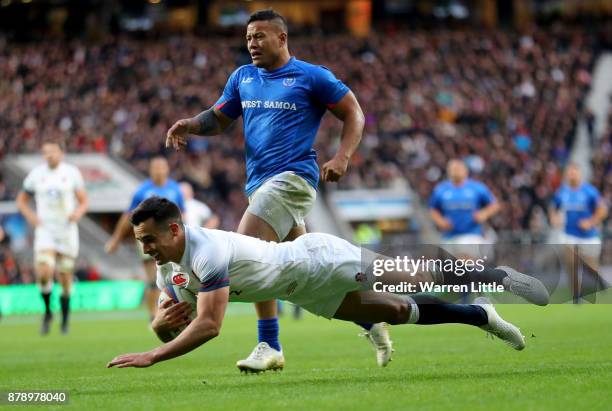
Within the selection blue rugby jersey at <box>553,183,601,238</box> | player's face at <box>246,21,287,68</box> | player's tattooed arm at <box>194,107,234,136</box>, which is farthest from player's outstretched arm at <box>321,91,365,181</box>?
blue rugby jersey at <box>553,183,601,238</box>

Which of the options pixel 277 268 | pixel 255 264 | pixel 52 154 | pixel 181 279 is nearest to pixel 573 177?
pixel 52 154

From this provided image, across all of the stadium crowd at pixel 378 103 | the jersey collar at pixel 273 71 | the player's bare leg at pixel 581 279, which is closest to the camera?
the player's bare leg at pixel 581 279

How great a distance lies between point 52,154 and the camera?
15.7 meters

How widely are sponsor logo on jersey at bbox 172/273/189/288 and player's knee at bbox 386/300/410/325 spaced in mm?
1408

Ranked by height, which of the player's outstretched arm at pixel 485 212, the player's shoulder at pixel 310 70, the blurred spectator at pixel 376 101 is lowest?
the player's outstretched arm at pixel 485 212

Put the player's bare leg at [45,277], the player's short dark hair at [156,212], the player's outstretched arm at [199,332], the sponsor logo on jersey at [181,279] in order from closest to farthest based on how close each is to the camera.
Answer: the player's outstretched arm at [199,332] → the player's short dark hair at [156,212] → the sponsor logo on jersey at [181,279] → the player's bare leg at [45,277]

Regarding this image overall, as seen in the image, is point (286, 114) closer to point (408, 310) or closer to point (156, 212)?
point (408, 310)

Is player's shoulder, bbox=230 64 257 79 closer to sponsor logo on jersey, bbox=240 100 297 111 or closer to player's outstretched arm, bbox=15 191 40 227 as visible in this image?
sponsor logo on jersey, bbox=240 100 297 111

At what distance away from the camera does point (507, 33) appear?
144 ft

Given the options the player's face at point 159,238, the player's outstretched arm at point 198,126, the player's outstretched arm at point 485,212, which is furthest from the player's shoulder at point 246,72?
the player's outstretched arm at point 485,212

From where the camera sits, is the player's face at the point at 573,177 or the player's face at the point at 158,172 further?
the player's face at the point at 573,177

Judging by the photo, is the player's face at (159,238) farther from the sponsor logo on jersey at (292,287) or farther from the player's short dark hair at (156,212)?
the sponsor logo on jersey at (292,287)

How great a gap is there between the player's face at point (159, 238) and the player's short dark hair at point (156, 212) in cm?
2

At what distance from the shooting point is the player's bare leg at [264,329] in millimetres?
8773
